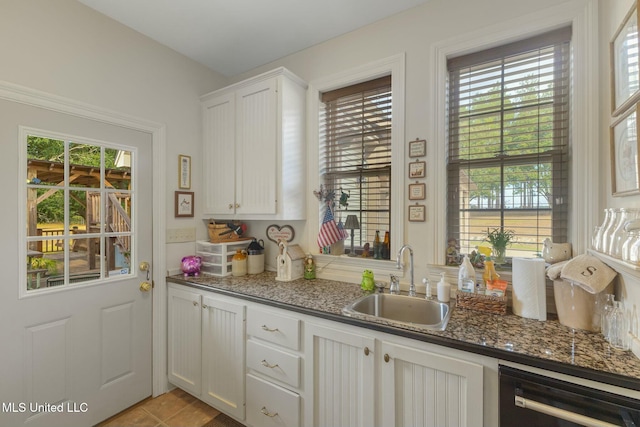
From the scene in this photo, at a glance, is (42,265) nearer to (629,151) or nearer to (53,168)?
(53,168)

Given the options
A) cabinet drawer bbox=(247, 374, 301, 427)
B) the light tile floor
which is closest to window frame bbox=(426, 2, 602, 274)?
cabinet drawer bbox=(247, 374, 301, 427)

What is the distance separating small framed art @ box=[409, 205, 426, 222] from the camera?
71.6 inches

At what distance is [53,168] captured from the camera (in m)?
1.72

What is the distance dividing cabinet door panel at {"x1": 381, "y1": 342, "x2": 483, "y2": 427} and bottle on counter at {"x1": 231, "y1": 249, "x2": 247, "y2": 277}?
1378 mm

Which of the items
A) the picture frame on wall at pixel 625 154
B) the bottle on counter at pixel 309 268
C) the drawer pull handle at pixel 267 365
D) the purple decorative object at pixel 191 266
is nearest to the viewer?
the picture frame on wall at pixel 625 154

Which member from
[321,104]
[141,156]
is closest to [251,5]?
[321,104]

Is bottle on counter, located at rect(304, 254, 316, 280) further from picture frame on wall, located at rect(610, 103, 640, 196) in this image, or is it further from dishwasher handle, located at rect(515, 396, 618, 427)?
picture frame on wall, located at rect(610, 103, 640, 196)

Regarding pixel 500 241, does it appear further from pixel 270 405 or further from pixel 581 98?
pixel 270 405

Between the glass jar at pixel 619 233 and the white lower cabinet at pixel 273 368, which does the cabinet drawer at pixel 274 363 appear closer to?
the white lower cabinet at pixel 273 368

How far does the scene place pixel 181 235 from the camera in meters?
2.37

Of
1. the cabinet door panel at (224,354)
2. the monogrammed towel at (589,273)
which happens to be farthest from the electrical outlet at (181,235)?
the monogrammed towel at (589,273)

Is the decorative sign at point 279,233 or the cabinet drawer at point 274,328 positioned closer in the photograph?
the cabinet drawer at point 274,328

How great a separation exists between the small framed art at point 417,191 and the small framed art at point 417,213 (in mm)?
59

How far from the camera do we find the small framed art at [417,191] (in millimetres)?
1813
